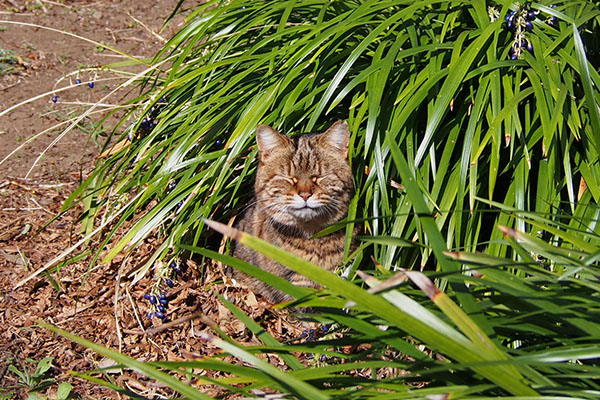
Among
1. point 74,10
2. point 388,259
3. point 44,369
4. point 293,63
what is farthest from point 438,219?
point 74,10

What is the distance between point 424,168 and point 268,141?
2.63 feet

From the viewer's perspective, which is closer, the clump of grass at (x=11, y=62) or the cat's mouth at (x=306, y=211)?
the cat's mouth at (x=306, y=211)

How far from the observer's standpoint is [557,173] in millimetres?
3193

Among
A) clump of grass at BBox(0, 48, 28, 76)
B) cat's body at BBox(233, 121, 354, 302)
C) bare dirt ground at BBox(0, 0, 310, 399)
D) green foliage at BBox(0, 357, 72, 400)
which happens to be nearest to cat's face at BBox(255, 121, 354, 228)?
cat's body at BBox(233, 121, 354, 302)

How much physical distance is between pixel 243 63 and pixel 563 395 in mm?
2694

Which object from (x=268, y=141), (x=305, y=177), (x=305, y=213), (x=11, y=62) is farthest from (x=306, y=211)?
(x=11, y=62)

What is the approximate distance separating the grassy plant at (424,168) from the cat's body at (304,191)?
10 cm

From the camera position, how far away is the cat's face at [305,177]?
3.68 m

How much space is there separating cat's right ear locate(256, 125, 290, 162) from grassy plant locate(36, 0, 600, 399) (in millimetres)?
92

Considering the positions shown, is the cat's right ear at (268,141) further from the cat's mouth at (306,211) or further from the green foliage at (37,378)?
the green foliage at (37,378)

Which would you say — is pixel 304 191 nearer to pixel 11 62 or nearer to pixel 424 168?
pixel 424 168

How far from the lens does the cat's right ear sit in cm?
356

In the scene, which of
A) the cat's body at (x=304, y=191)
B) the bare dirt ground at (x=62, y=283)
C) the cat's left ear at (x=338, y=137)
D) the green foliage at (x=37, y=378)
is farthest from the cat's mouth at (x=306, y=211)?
the green foliage at (x=37, y=378)

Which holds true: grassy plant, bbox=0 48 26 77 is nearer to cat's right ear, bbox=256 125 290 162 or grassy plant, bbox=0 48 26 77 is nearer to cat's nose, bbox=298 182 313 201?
cat's right ear, bbox=256 125 290 162
